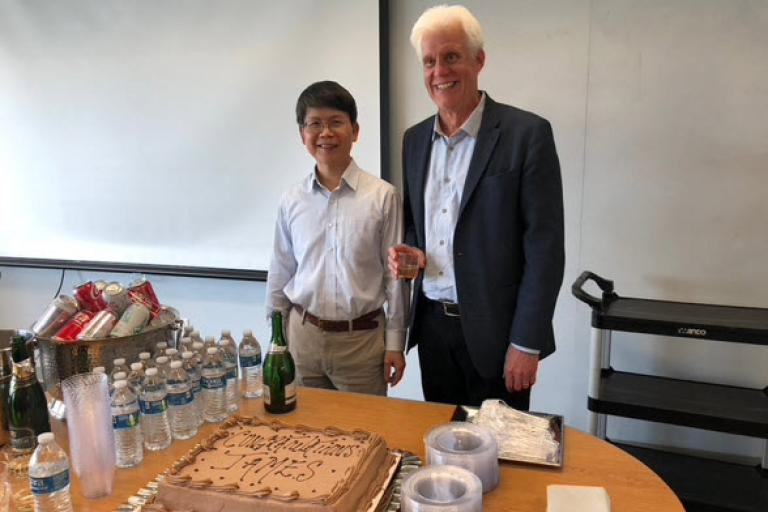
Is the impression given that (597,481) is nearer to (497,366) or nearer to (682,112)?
(497,366)

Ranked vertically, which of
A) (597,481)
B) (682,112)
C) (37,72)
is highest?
(37,72)

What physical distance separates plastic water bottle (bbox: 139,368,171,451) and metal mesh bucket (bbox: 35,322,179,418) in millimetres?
178

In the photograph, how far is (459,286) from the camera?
68.7 inches

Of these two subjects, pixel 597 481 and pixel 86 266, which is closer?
pixel 597 481

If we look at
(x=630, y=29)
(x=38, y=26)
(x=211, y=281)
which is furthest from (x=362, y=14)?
(x=38, y=26)

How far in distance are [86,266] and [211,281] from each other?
2.37 ft

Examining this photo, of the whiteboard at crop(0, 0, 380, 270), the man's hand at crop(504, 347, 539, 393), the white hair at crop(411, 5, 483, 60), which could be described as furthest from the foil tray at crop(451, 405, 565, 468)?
the whiteboard at crop(0, 0, 380, 270)

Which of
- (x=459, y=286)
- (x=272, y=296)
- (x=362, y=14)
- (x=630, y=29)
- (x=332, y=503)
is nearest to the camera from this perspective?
(x=332, y=503)

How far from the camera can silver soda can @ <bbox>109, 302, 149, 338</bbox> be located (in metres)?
1.43

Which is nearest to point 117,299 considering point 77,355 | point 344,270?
point 77,355

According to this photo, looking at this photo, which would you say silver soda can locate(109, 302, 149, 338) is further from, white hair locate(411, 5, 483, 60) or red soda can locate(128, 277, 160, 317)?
white hair locate(411, 5, 483, 60)

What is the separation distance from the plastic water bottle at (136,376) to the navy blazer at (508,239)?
0.89m

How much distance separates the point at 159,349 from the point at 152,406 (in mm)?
212

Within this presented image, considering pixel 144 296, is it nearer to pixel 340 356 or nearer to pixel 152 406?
pixel 152 406
